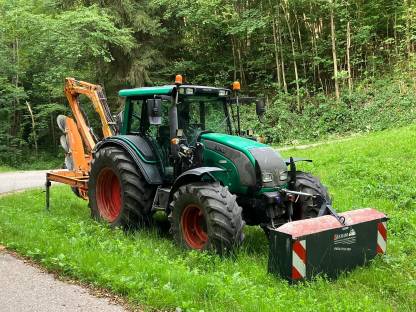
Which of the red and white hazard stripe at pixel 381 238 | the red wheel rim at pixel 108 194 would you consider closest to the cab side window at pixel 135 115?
the red wheel rim at pixel 108 194

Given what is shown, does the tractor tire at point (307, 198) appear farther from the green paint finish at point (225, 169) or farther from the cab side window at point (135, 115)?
the cab side window at point (135, 115)

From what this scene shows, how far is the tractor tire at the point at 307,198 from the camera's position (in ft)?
22.9

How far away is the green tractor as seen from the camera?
6.54m

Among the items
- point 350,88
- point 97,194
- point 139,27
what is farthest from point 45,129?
point 97,194

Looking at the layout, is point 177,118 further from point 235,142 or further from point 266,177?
point 266,177

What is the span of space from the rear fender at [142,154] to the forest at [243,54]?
1238 cm

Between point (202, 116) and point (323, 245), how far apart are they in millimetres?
3127

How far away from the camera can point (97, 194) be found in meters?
8.59

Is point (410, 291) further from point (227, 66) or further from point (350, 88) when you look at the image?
point (227, 66)

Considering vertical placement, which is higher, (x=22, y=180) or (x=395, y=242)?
(x=22, y=180)

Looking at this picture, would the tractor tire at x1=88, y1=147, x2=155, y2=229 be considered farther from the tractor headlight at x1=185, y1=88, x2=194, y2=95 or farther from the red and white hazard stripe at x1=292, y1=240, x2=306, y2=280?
the red and white hazard stripe at x1=292, y1=240, x2=306, y2=280

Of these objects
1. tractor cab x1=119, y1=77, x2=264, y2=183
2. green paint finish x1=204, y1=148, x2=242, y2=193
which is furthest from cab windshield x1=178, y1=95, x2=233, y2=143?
green paint finish x1=204, y1=148, x2=242, y2=193

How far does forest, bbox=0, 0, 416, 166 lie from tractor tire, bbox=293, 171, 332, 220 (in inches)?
510

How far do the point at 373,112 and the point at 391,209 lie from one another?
13.1 m
